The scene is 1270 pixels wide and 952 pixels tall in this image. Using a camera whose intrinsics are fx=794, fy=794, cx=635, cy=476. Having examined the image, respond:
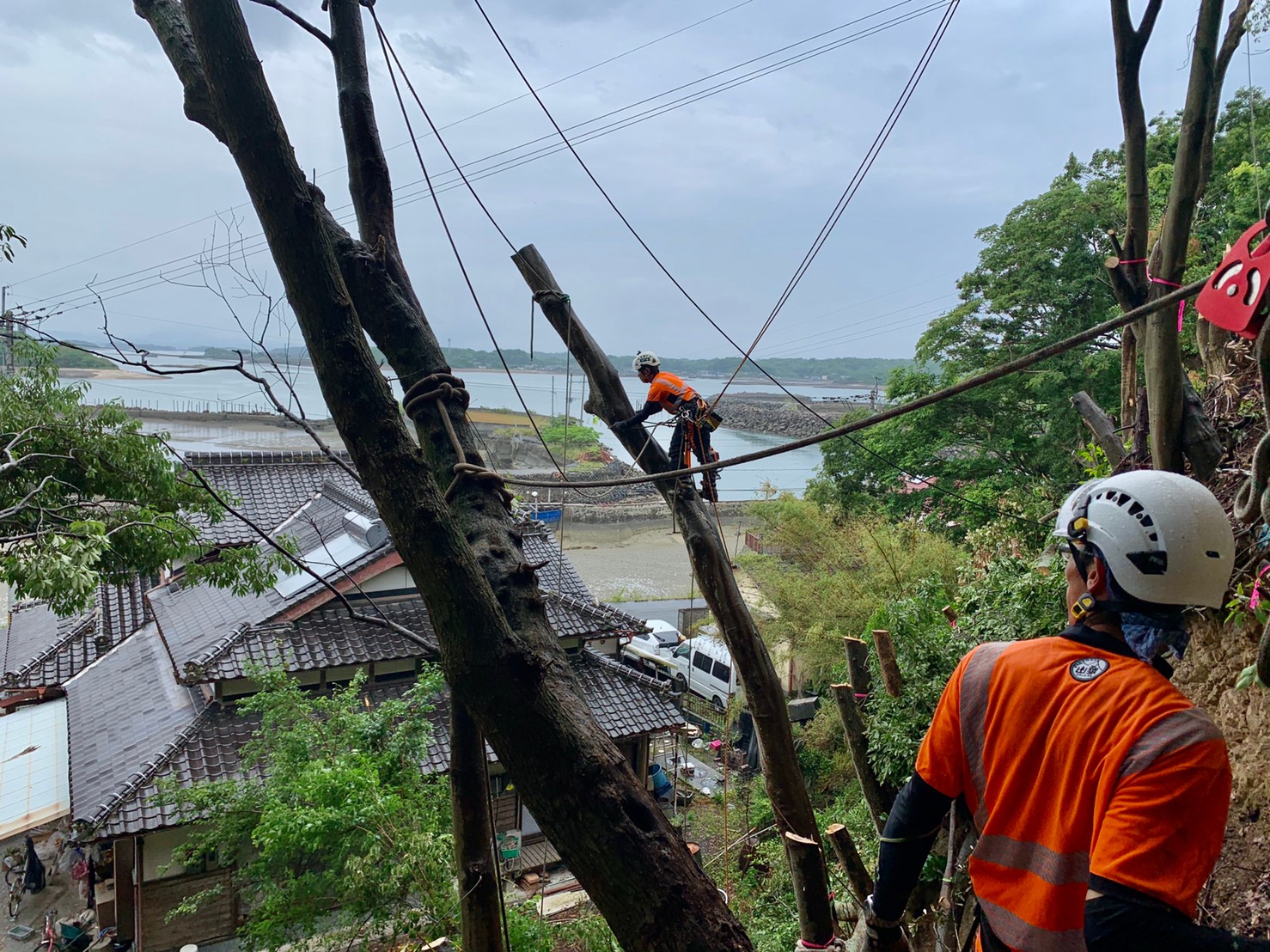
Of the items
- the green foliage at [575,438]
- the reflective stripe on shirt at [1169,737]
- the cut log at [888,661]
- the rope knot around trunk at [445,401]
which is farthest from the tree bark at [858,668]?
the green foliage at [575,438]

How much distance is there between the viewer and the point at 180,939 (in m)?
8.15

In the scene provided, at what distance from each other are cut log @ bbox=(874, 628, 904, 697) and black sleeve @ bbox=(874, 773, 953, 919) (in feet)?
11.5

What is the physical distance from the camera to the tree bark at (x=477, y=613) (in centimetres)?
188

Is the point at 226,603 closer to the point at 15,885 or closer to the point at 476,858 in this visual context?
the point at 15,885

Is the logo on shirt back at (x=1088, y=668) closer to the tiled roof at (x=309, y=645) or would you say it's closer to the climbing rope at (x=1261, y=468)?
the climbing rope at (x=1261, y=468)

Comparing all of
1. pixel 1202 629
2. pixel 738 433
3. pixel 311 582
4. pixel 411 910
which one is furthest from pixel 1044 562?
pixel 738 433

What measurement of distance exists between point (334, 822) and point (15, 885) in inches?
315

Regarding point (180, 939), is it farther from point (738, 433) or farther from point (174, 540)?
point (738, 433)

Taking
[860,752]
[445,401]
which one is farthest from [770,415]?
[445,401]

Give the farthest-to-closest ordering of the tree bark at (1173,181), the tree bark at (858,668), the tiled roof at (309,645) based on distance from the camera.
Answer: the tiled roof at (309,645), the tree bark at (858,668), the tree bark at (1173,181)

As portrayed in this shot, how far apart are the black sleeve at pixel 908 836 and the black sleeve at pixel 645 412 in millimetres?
2537

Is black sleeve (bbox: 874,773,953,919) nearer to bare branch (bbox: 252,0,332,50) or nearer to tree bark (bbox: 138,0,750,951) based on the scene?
tree bark (bbox: 138,0,750,951)

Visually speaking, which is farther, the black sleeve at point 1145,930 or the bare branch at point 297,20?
the bare branch at point 297,20

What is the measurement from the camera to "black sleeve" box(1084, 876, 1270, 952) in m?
1.19
